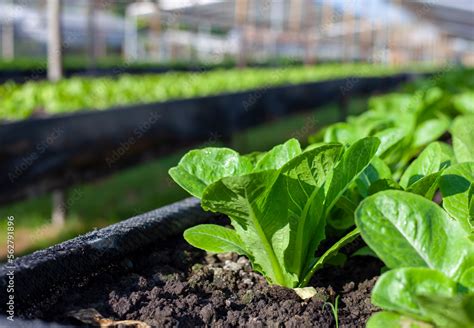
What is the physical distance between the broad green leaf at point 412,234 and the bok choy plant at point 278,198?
6.1 inches

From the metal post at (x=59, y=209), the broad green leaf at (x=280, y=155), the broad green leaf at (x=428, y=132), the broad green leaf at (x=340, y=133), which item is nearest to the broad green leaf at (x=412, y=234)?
the broad green leaf at (x=280, y=155)

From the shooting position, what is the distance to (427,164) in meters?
1.37

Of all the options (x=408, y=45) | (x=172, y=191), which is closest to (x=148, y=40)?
(x=408, y=45)

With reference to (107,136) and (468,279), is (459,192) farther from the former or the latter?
(107,136)

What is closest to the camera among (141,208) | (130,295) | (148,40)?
(130,295)

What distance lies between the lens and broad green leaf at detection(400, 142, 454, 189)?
4.41 ft

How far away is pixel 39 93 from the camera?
4930mm

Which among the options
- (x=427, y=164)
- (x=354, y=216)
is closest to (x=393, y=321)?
(x=354, y=216)

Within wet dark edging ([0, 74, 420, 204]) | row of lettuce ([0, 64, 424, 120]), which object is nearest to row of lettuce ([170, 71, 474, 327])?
wet dark edging ([0, 74, 420, 204])

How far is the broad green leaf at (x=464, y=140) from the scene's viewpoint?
4.98ft

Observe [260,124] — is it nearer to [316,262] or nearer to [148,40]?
[316,262]

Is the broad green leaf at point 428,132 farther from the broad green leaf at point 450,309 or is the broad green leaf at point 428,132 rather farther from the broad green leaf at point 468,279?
the broad green leaf at point 450,309

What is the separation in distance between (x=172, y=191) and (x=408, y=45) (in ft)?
132

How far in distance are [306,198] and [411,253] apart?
0.25 metres
